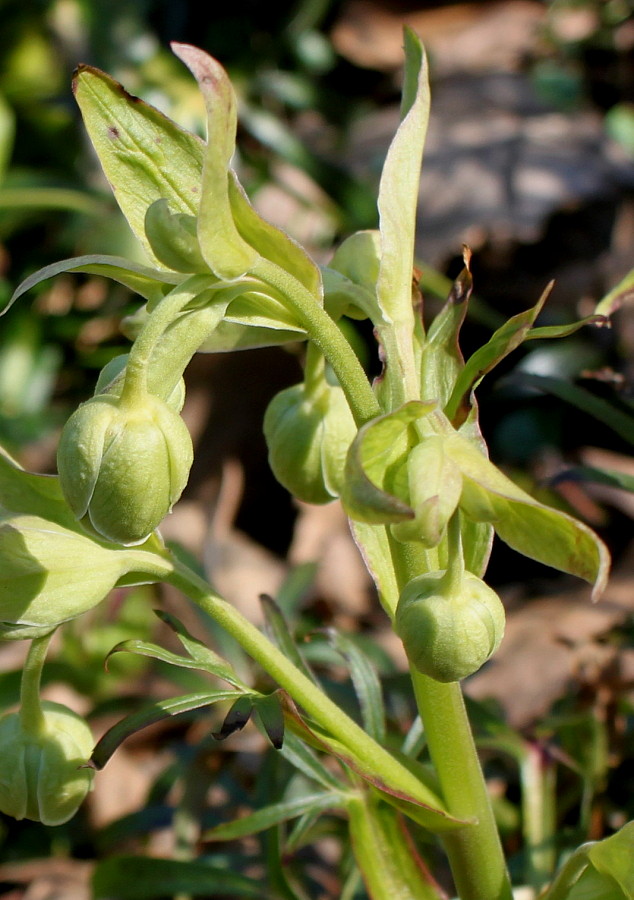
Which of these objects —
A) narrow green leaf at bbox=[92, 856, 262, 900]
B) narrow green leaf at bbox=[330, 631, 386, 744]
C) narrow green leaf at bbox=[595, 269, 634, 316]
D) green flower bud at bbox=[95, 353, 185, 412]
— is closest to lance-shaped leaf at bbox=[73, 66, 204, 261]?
green flower bud at bbox=[95, 353, 185, 412]

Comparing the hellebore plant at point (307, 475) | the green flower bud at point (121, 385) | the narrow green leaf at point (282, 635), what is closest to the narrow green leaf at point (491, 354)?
the hellebore plant at point (307, 475)

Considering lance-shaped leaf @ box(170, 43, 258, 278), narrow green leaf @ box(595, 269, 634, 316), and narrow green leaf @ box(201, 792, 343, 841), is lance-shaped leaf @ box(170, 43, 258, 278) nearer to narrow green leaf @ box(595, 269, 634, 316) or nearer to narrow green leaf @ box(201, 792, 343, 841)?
narrow green leaf @ box(595, 269, 634, 316)

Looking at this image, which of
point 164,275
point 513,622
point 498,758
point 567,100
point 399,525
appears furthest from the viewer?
point 567,100

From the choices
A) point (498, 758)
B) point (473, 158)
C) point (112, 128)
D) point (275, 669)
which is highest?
point (112, 128)

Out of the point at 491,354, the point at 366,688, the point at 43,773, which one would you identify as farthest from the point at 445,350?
the point at 43,773

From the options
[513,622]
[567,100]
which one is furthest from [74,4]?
[513,622]

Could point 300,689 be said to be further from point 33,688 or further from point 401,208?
point 401,208

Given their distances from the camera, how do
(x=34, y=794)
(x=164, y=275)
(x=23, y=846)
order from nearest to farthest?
(x=164, y=275) < (x=34, y=794) < (x=23, y=846)

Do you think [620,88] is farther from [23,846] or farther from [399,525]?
[399,525]
